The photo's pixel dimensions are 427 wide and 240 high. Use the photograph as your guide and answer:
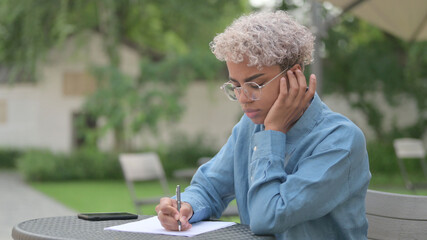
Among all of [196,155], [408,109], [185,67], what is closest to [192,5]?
[185,67]

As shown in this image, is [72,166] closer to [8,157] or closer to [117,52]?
[117,52]

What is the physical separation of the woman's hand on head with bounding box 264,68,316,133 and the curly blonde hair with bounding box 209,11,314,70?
0.19 ft

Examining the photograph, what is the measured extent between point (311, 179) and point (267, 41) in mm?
508

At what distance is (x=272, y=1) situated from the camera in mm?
17125

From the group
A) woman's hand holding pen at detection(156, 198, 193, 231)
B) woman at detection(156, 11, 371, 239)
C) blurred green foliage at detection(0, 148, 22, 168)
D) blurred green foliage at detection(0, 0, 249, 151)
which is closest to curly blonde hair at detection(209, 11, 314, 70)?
woman at detection(156, 11, 371, 239)

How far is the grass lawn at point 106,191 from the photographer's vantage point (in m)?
11.3

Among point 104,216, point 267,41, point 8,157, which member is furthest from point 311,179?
point 8,157

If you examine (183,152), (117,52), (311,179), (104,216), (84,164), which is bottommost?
(183,152)

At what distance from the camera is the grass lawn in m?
11.3

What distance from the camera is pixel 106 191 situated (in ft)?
47.0

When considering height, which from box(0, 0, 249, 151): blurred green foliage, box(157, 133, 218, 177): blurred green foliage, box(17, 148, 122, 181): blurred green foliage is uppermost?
box(0, 0, 249, 151): blurred green foliage

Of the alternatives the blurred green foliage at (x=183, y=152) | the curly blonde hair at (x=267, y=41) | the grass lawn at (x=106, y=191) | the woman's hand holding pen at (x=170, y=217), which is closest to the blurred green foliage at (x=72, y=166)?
the grass lawn at (x=106, y=191)

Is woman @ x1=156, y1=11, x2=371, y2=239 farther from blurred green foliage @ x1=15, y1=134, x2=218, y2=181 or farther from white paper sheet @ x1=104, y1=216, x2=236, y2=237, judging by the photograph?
blurred green foliage @ x1=15, y1=134, x2=218, y2=181

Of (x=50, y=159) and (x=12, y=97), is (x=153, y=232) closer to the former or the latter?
(x=50, y=159)
